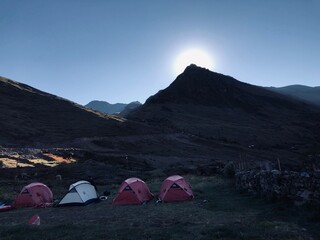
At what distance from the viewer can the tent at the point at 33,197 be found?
80.8 feet

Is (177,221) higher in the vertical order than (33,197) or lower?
higher

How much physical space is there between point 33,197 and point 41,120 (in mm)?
69931

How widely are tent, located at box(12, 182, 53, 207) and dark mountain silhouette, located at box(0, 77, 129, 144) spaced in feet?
161

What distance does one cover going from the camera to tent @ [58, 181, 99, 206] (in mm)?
23641

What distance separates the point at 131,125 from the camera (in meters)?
94.6

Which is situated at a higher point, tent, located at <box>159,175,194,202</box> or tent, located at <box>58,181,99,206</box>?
tent, located at <box>159,175,194,202</box>

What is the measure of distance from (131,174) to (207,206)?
72.9 ft

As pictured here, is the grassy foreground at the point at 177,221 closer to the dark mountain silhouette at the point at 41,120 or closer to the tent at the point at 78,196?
the tent at the point at 78,196

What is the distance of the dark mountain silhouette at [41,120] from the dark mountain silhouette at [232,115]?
1947 centimetres

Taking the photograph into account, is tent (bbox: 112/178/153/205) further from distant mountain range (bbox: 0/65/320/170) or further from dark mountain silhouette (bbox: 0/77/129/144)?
dark mountain silhouette (bbox: 0/77/129/144)

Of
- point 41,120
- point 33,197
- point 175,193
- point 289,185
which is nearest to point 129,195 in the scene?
point 175,193

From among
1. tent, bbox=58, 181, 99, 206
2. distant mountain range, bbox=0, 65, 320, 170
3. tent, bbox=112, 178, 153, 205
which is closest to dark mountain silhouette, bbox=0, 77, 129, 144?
distant mountain range, bbox=0, 65, 320, 170

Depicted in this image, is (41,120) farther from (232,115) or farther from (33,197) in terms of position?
(33,197)

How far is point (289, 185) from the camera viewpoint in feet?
57.8
